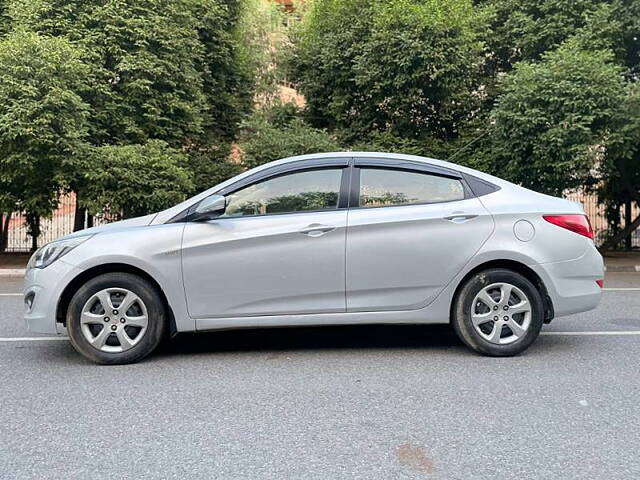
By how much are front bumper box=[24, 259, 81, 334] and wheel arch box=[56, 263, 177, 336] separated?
0.05 meters

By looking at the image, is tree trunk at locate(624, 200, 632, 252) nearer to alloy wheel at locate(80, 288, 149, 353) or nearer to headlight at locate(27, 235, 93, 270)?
alloy wheel at locate(80, 288, 149, 353)

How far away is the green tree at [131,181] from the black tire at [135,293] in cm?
814

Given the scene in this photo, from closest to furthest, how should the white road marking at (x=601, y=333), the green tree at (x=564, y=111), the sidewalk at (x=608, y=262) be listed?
the white road marking at (x=601, y=333), the green tree at (x=564, y=111), the sidewalk at (x=608, y=262)

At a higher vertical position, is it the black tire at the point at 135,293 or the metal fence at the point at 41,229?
the metal fence at the point at 41,229

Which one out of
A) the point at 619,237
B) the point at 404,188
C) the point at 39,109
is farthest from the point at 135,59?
the point at 619,237

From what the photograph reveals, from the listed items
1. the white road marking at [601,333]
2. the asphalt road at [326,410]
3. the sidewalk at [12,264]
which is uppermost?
the sidewalk at [12,264]

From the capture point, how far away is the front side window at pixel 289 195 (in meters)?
5.36

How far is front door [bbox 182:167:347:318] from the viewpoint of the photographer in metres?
5.17

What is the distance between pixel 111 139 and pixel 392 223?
11.0 metres

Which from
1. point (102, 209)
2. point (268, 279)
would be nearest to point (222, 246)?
point (268, 279)

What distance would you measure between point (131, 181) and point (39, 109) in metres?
2.22

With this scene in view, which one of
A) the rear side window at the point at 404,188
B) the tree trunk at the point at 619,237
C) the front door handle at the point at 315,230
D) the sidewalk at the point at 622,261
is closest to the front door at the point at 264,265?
the front door handle at the point at 315,230

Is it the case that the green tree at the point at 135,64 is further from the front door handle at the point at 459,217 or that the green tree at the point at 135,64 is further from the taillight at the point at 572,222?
the taillight at the point at 572,222

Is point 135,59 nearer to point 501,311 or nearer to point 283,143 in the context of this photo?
point 283,143
